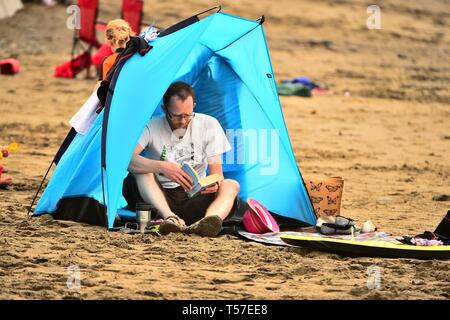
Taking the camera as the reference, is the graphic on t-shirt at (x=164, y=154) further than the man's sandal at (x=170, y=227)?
Yes

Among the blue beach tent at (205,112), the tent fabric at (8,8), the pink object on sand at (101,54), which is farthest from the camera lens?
the tent fabric at (8,8)

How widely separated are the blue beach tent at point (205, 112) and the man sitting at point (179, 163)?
20 cm

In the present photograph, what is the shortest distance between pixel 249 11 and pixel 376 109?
6.15 meters

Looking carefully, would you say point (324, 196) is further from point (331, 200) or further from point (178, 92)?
point (178, 92)

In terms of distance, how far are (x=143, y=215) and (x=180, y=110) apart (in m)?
0.76

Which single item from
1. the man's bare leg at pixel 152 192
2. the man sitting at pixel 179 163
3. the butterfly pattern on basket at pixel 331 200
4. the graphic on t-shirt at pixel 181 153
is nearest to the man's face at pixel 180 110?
the man sitting at pixel 179 163

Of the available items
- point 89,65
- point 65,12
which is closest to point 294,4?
point 65,12

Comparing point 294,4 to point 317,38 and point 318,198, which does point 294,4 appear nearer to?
point 317,38

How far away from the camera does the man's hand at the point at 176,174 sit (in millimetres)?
7707

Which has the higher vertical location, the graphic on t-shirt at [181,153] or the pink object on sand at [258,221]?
the graphic on t-shirt at [181,153]

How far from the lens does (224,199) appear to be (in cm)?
782

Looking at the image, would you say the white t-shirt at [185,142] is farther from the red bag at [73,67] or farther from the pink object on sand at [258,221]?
the red bag at [73,67]

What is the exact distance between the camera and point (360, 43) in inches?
784

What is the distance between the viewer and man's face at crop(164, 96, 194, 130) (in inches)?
306
